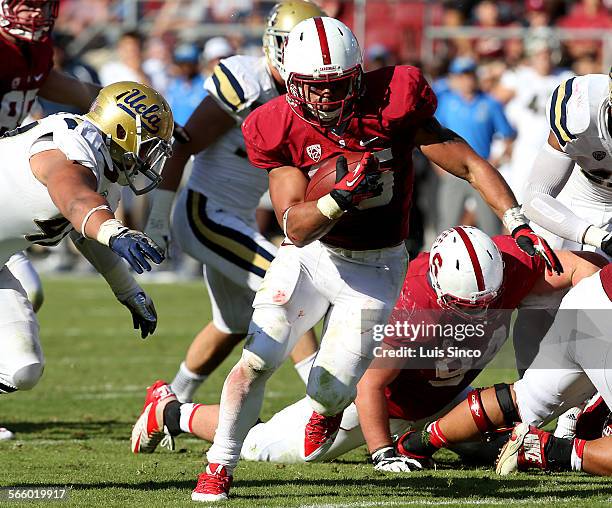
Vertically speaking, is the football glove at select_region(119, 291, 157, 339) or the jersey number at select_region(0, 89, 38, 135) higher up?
the jersey number at select_region(0, 89, 38, 135)

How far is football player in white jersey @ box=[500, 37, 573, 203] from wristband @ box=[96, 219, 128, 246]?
6.04 meters

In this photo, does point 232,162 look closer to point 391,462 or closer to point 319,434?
point 319,434

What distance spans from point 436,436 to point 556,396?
1.84 ft

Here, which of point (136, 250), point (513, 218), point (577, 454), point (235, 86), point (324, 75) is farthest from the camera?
point (235, 86)

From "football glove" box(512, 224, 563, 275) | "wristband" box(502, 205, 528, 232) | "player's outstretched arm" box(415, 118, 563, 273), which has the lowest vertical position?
"football glove" box(512, 224, 563, 275)

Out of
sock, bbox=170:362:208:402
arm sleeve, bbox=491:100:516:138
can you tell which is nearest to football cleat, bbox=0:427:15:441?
sock, bbox=170:362:208:402

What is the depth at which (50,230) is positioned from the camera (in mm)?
4168

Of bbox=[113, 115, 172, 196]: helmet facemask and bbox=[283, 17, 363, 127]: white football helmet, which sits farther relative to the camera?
bbox=[113, 115, 172, 196]: helmet facemask

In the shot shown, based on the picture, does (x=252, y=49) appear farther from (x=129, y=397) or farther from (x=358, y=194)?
(x=358, y=194)

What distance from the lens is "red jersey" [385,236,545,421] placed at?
4.62m

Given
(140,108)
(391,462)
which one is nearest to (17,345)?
(140,108)

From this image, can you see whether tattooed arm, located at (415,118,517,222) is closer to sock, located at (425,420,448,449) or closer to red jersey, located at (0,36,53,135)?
sock, located at (425,420,448,449)

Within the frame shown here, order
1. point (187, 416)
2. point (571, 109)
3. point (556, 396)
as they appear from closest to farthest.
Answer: point (556, 396) → point (571, 109) → point (187, 416)

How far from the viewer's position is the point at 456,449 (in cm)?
479
